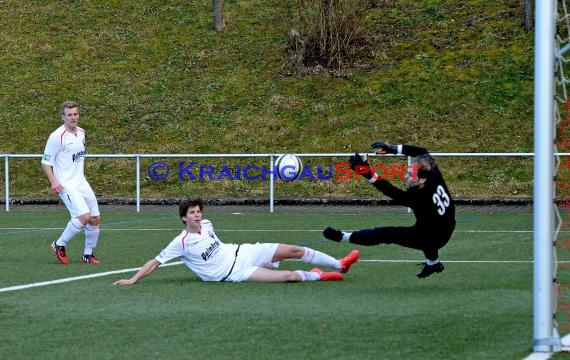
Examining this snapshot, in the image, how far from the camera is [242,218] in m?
20.8

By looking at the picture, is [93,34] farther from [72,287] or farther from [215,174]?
[72,287]

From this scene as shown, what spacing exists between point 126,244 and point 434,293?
689 cm

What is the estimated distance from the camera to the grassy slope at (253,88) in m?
28.1

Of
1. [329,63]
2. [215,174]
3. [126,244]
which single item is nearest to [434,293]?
[126,244]

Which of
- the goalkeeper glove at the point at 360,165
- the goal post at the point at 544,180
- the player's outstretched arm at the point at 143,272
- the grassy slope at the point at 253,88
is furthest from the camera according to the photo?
the grassy slope at the point at 253,88

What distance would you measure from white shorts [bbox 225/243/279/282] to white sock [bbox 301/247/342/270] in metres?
0.36

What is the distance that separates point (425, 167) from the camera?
939 centimetres

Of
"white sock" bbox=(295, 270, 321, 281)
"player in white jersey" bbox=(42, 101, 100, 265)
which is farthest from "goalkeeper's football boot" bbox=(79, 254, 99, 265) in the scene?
"white sock" bbox=(295, 270, 321, 281)

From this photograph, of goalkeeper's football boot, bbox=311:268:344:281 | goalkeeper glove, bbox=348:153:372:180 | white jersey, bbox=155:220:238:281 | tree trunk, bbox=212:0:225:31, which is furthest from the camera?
tree trunk, bbox=212:0:225:31

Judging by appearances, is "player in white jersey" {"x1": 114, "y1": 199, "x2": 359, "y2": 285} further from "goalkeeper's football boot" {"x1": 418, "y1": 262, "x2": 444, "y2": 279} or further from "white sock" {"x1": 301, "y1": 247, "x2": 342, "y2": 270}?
"goalkeeper's football boot" {"x1": 418, "y1": 262, "x2": 444, "y2": 279}

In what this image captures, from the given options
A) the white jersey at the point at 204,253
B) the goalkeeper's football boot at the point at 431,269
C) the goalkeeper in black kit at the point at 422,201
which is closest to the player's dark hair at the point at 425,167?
the goalkeeper in black kit at the point at 422,201

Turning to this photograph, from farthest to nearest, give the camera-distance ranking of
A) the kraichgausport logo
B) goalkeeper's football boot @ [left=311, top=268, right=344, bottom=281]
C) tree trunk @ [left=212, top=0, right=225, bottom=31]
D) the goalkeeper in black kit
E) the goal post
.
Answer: tree trunk @ [left=212, top=0, right=225, bottom=31]
the kraichgausport logo
goalkeeper's football boot @ [left=311, top=268, right=344, bottom=281]
the goalkeeper in black kit
the goal post

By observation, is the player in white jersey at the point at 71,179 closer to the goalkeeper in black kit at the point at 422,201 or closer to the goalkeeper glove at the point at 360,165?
the goalkeeper in black kit at the point at 422,201

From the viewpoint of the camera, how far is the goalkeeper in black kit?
30.3 feet
